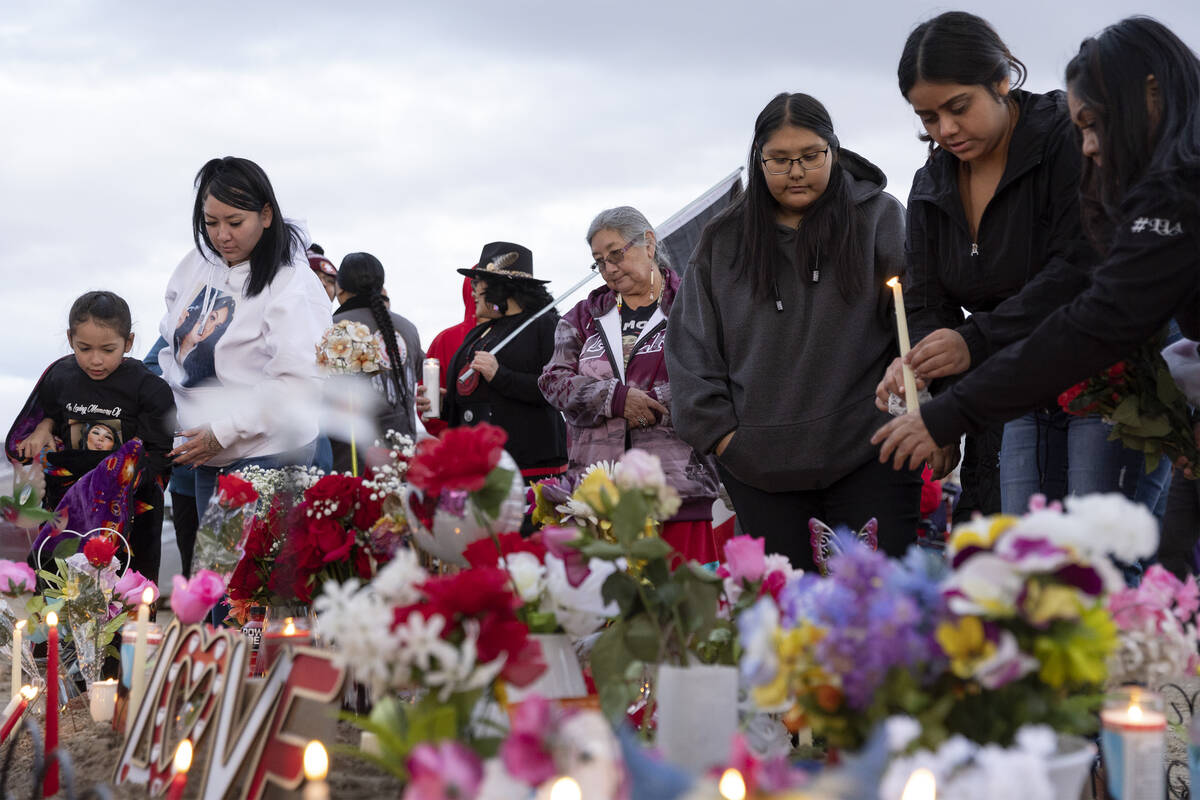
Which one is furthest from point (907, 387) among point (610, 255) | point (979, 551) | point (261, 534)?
point (610, 255)

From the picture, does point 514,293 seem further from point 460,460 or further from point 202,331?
point 460,460

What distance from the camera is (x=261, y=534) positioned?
9.24 feet

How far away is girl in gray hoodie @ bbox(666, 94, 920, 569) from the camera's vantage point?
2.70m

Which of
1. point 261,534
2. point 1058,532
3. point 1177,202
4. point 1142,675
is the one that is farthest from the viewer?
point 261,534

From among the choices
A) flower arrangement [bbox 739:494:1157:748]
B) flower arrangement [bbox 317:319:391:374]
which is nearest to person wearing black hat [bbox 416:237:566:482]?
flower arrangement [bbox 317:319:391:374]

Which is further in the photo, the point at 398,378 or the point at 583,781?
the point at 398,378

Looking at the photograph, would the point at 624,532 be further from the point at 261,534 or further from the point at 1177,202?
the point at 261,534

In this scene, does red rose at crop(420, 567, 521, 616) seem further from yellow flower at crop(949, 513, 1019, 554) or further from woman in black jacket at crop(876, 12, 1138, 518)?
woman in black jacket at crop(876, 12, 1138, 518)

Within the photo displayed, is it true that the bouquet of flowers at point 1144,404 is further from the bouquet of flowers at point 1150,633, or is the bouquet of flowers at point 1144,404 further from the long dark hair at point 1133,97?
the bouquet of flowers at point 1150,633

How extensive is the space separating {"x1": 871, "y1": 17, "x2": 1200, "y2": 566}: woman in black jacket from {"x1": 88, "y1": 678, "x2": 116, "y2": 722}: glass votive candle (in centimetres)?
188

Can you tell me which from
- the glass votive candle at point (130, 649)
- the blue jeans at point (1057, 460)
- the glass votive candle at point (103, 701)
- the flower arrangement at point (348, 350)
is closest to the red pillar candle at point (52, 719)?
the glass votive candle at point (130, 649)

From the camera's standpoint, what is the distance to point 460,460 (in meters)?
1.61

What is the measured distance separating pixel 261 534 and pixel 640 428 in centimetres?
140

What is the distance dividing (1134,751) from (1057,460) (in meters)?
1.42
